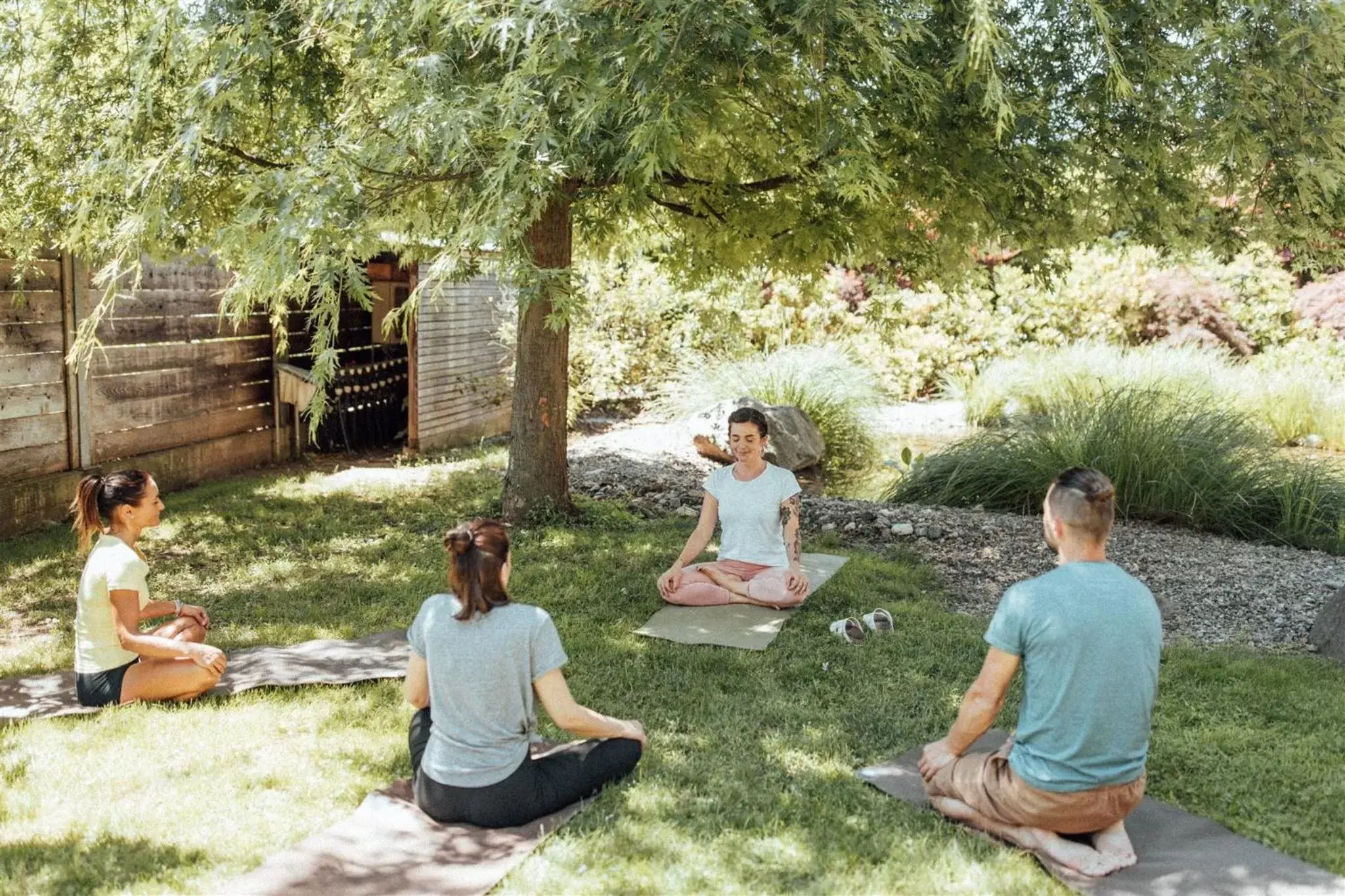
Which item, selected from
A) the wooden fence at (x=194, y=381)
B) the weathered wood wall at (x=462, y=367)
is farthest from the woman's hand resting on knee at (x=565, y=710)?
the weathered wood wall at (x=462, y=367)

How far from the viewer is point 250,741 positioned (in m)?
3.96

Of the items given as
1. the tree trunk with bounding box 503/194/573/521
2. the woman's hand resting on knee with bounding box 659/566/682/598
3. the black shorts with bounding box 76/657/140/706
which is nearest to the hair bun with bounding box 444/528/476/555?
the black shorts with bounding box 76/657/140/706

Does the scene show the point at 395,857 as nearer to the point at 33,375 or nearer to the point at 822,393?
the point at 33,375

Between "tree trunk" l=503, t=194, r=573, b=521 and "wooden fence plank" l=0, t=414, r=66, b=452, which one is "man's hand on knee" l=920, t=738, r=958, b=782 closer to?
"tree trunk" l=503, t=194, r=573, b=521

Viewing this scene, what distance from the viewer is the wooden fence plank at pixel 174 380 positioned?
7973 mm

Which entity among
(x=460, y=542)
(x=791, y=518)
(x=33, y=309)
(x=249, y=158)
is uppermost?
(x=249, y=158)

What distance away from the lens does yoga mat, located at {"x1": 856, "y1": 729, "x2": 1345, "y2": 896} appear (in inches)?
119

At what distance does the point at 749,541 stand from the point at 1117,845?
2.75m

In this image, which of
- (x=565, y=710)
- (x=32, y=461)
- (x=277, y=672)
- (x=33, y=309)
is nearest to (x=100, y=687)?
(x=277, y=672)

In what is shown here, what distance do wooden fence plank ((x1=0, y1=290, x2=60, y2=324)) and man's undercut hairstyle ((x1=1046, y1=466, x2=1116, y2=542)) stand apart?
625 cm

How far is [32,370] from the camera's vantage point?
7230 millimetres

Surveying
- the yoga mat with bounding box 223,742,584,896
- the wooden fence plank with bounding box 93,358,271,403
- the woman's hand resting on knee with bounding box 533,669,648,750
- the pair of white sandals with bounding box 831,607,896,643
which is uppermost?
the wooden fence plank with bounding box 93,358,271,403

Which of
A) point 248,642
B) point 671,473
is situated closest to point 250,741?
point 248,642

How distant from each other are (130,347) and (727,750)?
627 centimetres
